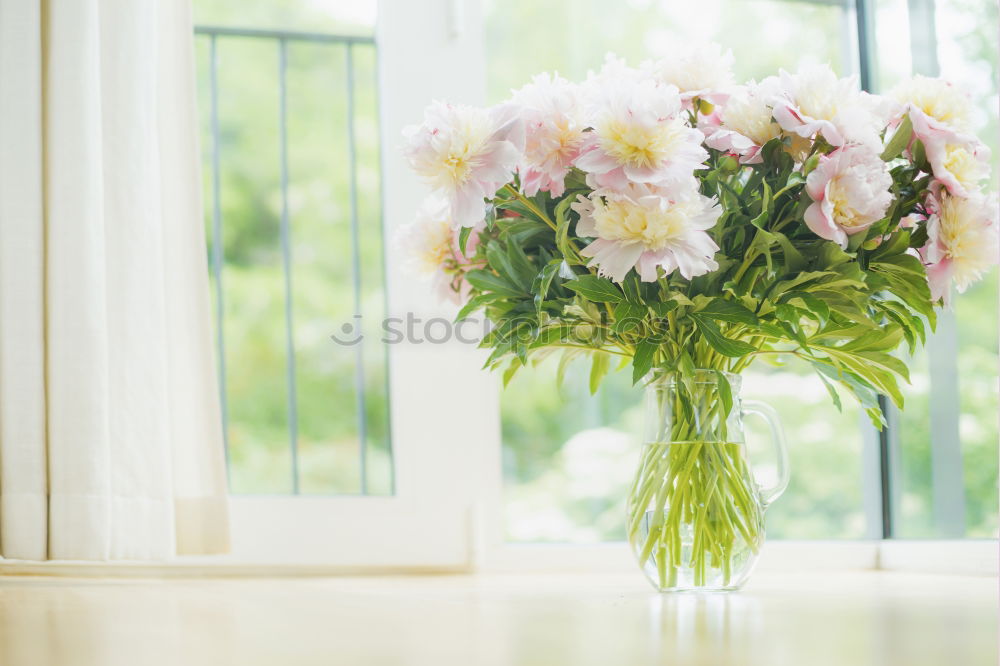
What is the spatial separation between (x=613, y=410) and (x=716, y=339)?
7.92 feet

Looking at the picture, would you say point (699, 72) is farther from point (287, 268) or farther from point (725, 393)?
point (287, 268)

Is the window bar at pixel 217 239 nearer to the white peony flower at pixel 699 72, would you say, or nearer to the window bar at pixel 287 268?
the window bar at pixel 287 268

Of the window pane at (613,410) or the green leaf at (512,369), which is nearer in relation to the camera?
the green leaf at (512,369)

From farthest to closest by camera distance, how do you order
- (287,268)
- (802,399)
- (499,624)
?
(802,399), (287,268), (499,624)

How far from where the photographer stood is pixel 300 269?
522cm

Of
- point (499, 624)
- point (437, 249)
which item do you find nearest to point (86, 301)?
point (437, 249)

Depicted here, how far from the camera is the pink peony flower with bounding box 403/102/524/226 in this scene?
0.91 m

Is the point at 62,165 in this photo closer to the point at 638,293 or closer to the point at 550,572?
the point at 638,293

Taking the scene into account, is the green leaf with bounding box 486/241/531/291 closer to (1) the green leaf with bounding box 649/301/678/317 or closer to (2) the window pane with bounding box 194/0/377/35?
(1) the green leaf with bounding box 649/301/678/317

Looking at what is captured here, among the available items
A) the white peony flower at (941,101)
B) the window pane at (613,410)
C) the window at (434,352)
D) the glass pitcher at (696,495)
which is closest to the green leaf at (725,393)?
the glass pitcher at (696,495)

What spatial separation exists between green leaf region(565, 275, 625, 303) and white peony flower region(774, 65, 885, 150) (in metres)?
0.24

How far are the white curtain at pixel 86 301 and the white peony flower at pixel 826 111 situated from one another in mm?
808

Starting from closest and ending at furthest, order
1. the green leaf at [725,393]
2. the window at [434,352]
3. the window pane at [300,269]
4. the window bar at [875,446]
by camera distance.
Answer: the green leaf at [725,393]
the window at [434,352]
the window bar at [875,446]
the window pane at [300,269]

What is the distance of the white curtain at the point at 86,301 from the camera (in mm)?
1113
